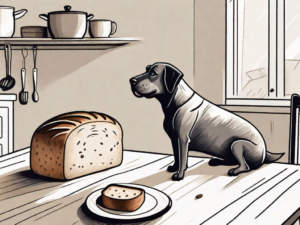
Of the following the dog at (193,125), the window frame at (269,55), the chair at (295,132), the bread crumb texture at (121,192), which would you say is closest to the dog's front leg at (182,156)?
the dog at (193,125)

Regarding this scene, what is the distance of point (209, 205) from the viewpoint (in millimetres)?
976

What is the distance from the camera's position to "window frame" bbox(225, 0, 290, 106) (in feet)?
8.79

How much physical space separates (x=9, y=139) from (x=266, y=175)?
206 centimetres

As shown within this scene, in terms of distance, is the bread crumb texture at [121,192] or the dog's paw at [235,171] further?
the dog's paw at [235,171]

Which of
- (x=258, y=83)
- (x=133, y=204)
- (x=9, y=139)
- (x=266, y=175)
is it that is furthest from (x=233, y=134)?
(x=9, y=139)

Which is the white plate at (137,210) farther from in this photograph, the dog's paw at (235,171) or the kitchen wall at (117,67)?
the kitchen wall at (117,67)

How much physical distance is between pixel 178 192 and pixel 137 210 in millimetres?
200

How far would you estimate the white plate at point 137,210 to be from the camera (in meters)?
0.86

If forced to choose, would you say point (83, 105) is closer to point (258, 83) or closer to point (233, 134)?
point (258, 83)

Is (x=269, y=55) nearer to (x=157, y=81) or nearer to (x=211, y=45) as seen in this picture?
(x=211, y=45)

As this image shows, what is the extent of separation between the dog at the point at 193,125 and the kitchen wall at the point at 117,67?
1525 millimetres

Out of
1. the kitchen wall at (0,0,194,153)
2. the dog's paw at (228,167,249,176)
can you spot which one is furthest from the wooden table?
the kitchen wall at (0,0,194,153)

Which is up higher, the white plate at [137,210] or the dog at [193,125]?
the dog at [193,125]

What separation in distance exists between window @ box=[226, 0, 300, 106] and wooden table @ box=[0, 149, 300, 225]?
4.67 ft
